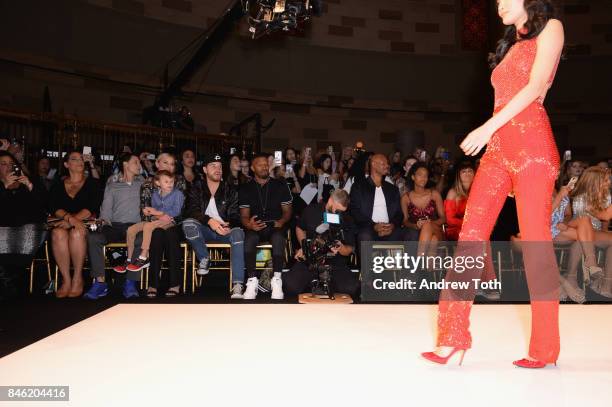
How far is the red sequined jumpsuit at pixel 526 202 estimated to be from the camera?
7.57ft

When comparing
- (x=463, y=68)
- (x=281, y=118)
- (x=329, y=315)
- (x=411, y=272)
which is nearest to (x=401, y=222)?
(x=411, y=272)

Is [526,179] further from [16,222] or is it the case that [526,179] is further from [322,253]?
[16,222]

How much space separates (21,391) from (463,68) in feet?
40.7

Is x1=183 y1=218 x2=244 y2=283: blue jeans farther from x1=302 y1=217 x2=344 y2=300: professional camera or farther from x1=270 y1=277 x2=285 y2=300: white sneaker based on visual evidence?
x1=302 y1=217 x2=344 y2=300: professional camera

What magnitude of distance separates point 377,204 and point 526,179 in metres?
3.86

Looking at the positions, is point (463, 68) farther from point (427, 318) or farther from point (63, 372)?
point (63, 372)

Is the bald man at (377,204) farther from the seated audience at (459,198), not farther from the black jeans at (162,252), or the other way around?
the black jeans at (162,252)

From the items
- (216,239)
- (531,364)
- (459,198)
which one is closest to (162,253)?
(216,239)

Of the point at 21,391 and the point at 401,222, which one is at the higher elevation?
the point at 401,222

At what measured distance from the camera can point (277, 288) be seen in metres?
5.47

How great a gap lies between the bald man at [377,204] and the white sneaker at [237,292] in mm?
1436

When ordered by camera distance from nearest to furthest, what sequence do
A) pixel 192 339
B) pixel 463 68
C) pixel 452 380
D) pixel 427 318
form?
pixel 452 380 < pixel 192 339 < pixel 427 318 < pixel 463 68

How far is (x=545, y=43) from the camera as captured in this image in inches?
89.3

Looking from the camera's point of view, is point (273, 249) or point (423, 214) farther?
Answer: point (423, 214)
